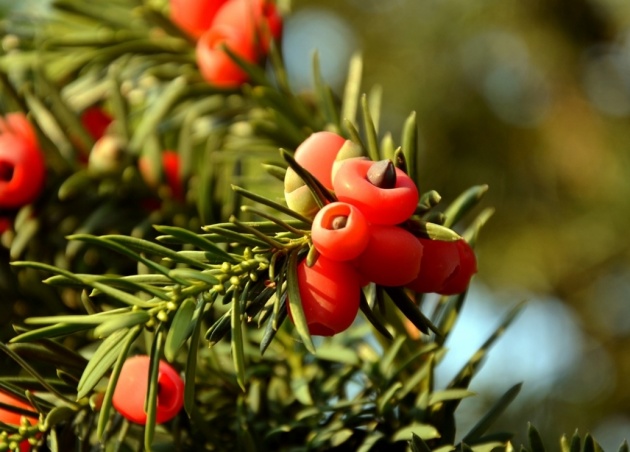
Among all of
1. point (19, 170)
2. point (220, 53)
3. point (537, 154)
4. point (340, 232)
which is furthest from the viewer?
point (537, 154)

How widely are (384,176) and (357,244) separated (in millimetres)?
32

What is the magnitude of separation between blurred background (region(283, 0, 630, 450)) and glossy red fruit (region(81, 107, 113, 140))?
0.61 metres

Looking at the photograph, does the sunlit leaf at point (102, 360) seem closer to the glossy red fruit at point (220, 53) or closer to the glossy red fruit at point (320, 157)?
the glossy red fruit at point (320, 157)

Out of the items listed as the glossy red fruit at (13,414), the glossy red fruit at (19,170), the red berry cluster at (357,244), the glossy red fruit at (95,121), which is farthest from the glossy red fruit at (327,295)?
the glossy red fruit at (95,121)

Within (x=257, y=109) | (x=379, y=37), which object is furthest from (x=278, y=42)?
(x=379, y=37)

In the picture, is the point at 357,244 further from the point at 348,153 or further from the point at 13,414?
the point at 13,414

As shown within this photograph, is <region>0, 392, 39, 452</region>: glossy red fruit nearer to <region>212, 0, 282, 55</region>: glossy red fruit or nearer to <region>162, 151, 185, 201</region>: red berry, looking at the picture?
<region>162, 151, 185, 201</region>: red berry

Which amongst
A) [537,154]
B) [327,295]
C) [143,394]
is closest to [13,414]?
[143,394]

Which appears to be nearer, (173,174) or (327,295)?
(327,295)

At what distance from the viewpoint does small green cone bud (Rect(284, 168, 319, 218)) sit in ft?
1.28

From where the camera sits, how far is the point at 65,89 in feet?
2.28

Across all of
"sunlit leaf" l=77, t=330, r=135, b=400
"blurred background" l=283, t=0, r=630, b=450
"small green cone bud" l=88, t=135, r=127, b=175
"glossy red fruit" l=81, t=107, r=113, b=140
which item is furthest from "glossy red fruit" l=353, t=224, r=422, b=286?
"blurred background" l=283, t=0, r=630, b=450

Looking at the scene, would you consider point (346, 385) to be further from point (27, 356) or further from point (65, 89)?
point (65, 89)

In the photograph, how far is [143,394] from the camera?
0.42 meters
